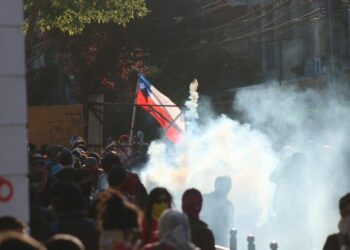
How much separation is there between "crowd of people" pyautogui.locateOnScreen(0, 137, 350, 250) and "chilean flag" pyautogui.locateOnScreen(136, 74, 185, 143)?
990cm

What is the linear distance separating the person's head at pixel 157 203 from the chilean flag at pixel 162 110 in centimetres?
1370

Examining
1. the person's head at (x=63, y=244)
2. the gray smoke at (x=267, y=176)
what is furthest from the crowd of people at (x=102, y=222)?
the gray smoke at (x=267, y=176)

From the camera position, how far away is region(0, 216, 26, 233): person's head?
6207 mm

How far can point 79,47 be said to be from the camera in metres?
48.1

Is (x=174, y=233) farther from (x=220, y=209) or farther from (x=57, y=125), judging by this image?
(x=57, y=125)

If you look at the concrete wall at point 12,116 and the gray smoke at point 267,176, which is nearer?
the concrete wall at point 12,116

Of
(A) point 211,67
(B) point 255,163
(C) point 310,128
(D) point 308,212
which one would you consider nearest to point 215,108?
(C) point 310,128

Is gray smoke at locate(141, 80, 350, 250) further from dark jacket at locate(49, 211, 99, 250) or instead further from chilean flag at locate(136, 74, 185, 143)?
dark jacket at locate(49, 211, 99, 250)

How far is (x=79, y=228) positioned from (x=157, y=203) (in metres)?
1.28

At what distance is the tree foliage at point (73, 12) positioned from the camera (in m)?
20.7

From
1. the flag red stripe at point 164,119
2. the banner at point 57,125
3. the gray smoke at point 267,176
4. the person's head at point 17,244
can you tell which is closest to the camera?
→ the person's head at point 17,244

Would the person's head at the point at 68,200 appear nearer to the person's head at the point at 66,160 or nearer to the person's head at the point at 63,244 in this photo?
the person's head at the point at 63,244

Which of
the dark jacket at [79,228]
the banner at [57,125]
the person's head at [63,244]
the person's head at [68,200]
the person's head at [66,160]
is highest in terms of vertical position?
the banner at [57,125]

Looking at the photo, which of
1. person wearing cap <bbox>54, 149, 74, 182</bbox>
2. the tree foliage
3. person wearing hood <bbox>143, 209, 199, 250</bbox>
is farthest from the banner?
person wearing hood <bbox>143, 209, 199, 250</bbox>
